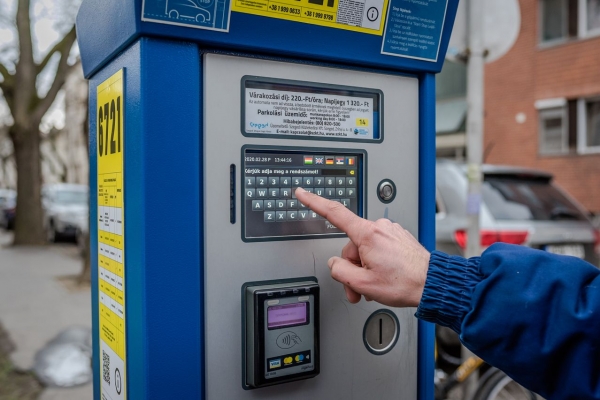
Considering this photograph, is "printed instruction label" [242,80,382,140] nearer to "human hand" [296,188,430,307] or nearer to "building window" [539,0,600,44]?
"human hand" [296,188,430,307]

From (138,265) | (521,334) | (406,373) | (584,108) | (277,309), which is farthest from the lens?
(584,108)

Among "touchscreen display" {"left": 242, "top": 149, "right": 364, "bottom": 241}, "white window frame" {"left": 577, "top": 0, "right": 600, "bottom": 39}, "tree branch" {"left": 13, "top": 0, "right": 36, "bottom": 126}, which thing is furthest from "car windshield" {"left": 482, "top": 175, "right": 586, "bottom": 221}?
"tree branch" {"left": 13, "top": 0, "right": 36, "bottom": 126}

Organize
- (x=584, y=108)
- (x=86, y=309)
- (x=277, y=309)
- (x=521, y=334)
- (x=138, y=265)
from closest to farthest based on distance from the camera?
(x=521, y=334) < (x=138, y=265) < (x=277, y=309) < (x=86, y=309) < (x=584, y=108)

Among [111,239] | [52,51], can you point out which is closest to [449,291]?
[111,239]

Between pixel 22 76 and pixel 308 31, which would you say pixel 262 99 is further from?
pixel 22 76

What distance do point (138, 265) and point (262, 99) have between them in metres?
0.47

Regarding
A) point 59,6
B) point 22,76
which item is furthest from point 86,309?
point 22,76

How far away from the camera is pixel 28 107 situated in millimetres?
A: 12492

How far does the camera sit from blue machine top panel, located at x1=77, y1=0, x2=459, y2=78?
1.21 m

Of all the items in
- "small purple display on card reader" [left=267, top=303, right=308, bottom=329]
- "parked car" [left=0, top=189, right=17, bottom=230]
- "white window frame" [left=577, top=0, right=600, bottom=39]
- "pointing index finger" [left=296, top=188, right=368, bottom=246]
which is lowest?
"parked car" [left=0, top=189, right=17, bottom=230]

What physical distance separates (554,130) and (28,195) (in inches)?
474

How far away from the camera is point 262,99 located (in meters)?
1.35

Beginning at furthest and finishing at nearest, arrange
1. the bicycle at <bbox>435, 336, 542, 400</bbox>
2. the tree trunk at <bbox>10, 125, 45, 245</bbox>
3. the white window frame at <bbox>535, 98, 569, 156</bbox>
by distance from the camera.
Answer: the tree trunk at <bbox>10, 125, 45, 245</bbox> → the white window frame at <bbox>535, 98, 569, 156</bbox> → the bicycle at <bbox>435, 336, 542, 400</bbox>

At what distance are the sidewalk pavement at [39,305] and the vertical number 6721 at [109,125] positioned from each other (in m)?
3.02
